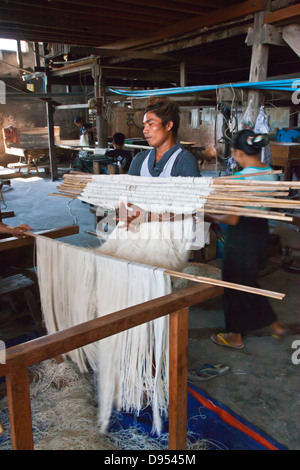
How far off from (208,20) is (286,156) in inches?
87.2

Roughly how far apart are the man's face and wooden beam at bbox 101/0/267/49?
253 cm

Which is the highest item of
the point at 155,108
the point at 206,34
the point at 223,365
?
the point at 206,34

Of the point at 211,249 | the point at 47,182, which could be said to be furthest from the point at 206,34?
the point at 47,182

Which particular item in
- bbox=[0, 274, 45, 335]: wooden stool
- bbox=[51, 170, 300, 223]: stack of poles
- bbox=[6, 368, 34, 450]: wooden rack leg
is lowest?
bbox=[0, 274, 45, 335]: wooden stool

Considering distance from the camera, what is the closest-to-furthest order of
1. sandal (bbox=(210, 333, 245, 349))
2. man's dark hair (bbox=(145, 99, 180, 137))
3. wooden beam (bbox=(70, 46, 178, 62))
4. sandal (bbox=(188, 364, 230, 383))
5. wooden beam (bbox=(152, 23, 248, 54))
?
man's dark hair (bbox=(145, 99, 180, 137)) → sandal (bbox=(188, 364, 230, 383)) → sandal (bbox=(210, 333, 245, 349)) → wooden beam (bbox=(152, 23, 248, 54)) → wooden beam (bbox=(70, 46, 178, 62))

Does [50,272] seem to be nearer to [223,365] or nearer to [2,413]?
[2,413]

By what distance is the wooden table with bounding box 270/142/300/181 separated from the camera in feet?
18.5

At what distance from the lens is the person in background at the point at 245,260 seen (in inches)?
103

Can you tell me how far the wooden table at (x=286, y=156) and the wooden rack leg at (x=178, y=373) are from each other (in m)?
4.70

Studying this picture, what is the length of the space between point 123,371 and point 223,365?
1.06 metres

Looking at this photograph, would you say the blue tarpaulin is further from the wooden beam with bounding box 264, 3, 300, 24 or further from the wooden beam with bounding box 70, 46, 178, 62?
the wooden beam with bounding box 70, 46, 178, 62

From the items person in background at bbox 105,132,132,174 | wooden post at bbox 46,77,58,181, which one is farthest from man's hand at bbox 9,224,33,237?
wooden post at bbox 46,77,58,181
